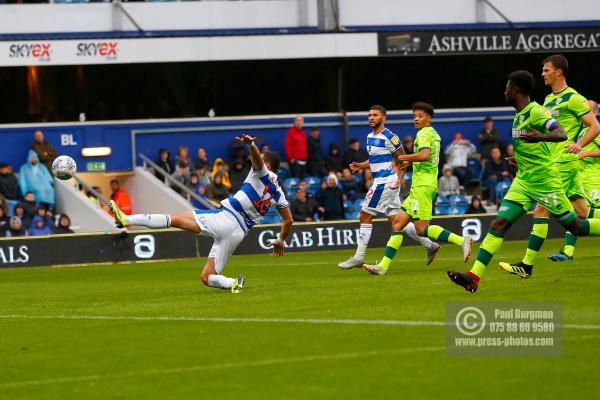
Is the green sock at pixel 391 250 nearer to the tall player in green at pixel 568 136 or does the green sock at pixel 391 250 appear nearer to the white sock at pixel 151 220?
the tall player in green at pixel 568 136

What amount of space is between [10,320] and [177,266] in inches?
395

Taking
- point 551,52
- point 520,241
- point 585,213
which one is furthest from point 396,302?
point 551,52

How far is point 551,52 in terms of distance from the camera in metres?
37.1

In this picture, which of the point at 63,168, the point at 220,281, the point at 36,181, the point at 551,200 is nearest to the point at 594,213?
the point at 551,200

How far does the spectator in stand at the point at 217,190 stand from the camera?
32.1 m

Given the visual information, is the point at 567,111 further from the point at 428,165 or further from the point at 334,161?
the point at 334,161

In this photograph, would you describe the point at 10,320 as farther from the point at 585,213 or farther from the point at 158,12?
the point at 158,12

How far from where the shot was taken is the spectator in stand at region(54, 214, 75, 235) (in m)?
28.8

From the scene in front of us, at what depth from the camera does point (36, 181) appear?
30828 mm

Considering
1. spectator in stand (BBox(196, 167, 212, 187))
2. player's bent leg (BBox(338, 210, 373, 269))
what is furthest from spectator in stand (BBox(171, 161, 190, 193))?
player's bent leg (BBox(338, 210, 373, 269))

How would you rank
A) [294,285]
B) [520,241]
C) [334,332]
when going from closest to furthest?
[334,332], [294,285], [520,241]

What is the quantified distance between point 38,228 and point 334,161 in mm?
8600

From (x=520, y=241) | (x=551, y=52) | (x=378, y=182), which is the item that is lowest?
(x=520, y=241)

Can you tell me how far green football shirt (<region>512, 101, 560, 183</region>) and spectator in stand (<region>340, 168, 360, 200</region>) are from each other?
17.9 metres
